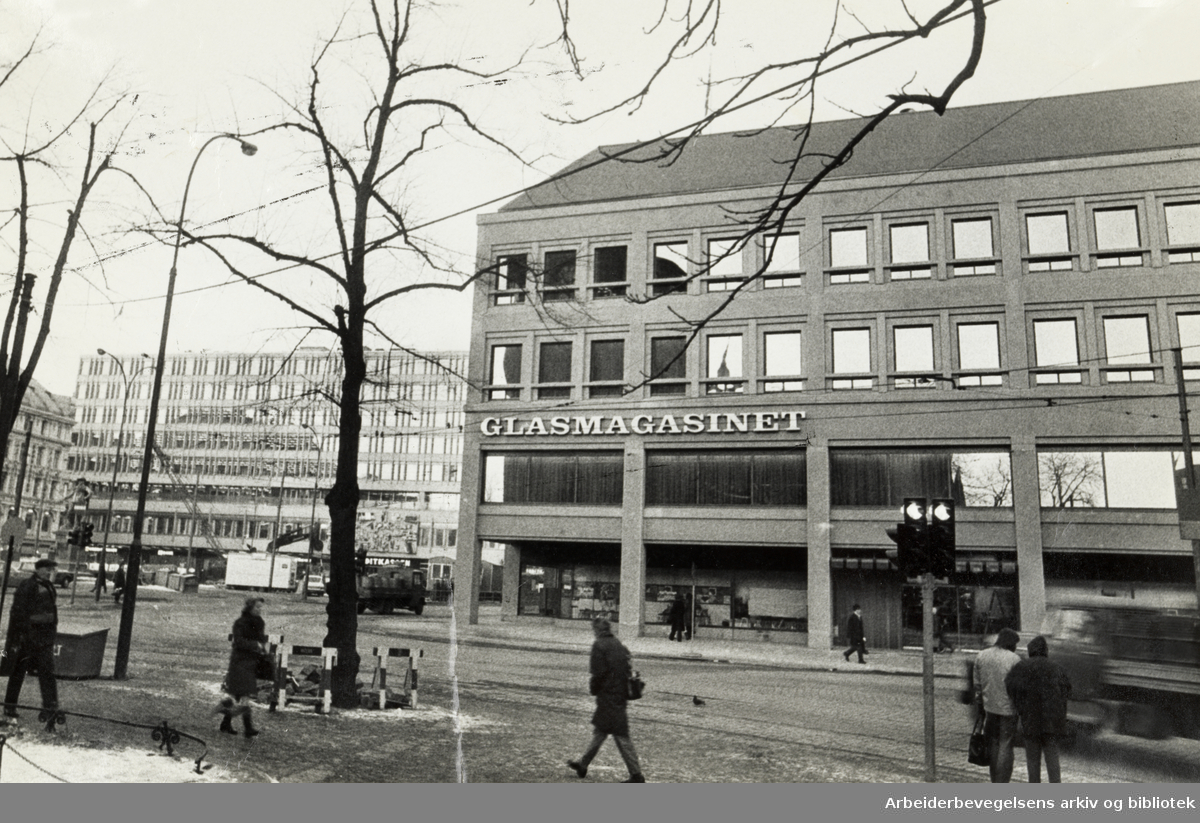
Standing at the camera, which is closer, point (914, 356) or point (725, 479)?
point (914, 356)

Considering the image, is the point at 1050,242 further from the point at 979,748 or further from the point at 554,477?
the point at 554,477

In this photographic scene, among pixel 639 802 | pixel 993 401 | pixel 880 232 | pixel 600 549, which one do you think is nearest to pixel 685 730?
pixel 639 802

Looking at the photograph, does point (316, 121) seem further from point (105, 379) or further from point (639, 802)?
point (639, 802)

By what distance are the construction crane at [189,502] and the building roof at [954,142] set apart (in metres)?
5.90

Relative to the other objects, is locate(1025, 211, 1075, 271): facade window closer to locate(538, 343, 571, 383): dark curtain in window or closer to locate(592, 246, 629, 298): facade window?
locate(592, 246, 629, 298): facade window

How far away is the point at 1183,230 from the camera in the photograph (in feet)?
38.7

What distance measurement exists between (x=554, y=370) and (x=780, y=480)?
674 centimetres

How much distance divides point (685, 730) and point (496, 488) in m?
15.5

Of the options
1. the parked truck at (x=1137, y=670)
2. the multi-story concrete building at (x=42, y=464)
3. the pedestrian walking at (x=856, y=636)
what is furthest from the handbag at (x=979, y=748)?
the pedestrian walking at (x=856, y=636)

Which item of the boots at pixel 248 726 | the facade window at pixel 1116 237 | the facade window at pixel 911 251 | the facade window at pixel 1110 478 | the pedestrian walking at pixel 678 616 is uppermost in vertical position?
the facade window at pixel 911 251

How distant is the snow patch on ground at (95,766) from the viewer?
7.02 metres

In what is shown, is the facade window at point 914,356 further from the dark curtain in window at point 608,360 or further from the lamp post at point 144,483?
the lamp post at point 144,483

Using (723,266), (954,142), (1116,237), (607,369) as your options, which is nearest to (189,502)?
(723,266)

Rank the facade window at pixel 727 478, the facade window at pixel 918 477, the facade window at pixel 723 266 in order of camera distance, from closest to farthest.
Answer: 1. the facade window at pixel 723 266
2. the facade window at pixel 918 477
3. the facade window at pixel 727 478
